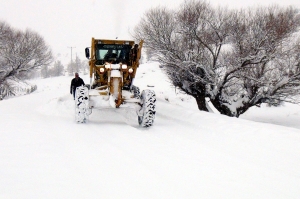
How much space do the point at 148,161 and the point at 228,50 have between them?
12201 millimetres

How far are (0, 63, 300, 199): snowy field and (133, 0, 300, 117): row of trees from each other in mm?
7138

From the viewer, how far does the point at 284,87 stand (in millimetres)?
13883

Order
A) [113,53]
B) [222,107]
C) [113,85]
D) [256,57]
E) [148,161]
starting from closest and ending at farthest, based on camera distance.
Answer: [148,161], [113,85], [113,53], [256,57], [222,107]

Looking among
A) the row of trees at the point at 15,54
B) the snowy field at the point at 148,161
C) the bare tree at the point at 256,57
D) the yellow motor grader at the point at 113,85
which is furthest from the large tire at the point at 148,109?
the row of trees at the point at 15,54

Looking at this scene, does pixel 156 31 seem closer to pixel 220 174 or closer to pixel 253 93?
pixel 253 93

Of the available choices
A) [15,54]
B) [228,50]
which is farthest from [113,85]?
[15,54]

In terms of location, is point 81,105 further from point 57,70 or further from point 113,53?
point 57,70

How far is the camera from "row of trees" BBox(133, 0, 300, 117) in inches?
524

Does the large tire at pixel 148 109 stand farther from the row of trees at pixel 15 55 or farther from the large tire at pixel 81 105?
the row of trees at pixel 15 55

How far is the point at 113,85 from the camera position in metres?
7.21

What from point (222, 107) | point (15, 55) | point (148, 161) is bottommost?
point (222, 107)

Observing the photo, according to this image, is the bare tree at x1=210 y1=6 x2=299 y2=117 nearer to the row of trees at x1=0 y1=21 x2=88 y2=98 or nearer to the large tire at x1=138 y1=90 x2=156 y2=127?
the large tire at x1=138 y1=90 x2=156 y2=127

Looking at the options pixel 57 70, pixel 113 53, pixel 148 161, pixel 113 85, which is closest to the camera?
pixel 148 161

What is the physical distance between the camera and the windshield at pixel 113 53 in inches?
331
